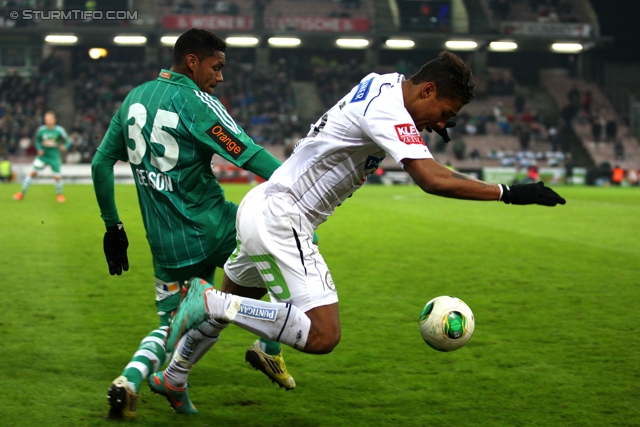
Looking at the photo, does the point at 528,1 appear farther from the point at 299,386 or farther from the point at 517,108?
the point at 299,386

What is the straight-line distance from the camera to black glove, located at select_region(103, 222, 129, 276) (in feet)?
14.6

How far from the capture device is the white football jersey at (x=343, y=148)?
11.6 feet

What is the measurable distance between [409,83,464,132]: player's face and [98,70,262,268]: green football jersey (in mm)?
862

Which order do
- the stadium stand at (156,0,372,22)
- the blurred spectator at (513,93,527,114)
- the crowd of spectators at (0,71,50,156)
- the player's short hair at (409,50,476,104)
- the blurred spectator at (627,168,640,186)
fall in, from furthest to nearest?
the blurred spectator at (513,93,527,114) → the stadium stand at (156,0,372,22) → the blurred spectator at (627,168,640,186) → the crowd of spectators at (0,71,50,156) → the player's short hair at (409,50,476,104)

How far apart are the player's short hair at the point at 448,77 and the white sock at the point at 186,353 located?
1.63 metres

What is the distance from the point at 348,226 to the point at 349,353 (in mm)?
9383

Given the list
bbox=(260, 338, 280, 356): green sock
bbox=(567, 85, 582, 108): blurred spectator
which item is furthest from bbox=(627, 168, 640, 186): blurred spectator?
bbox=(260, 338, 280, 356): green sock

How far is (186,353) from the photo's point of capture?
13.1 feet

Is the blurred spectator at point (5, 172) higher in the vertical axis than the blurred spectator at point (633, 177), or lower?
lower

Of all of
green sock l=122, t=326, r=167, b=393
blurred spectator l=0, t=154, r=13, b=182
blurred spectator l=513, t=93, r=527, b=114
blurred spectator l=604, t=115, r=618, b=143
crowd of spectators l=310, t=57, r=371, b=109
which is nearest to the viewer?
green sock l=122, t=326, r=167, b=393

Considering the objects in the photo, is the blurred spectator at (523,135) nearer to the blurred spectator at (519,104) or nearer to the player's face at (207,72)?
the blurred spectator at (519,104)

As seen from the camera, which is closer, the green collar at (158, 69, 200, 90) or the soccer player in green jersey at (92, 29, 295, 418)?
the soccer player in green jersey at (92, 29, 295, 418)

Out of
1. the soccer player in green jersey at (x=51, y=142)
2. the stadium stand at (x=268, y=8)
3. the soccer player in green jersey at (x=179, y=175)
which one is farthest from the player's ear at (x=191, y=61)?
the stadium stand at (x=268, y=8)

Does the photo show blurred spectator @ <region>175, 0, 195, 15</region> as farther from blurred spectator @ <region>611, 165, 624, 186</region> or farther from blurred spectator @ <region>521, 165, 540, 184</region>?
blurred spectator @ <region>611, 165, 624, 186</region>
